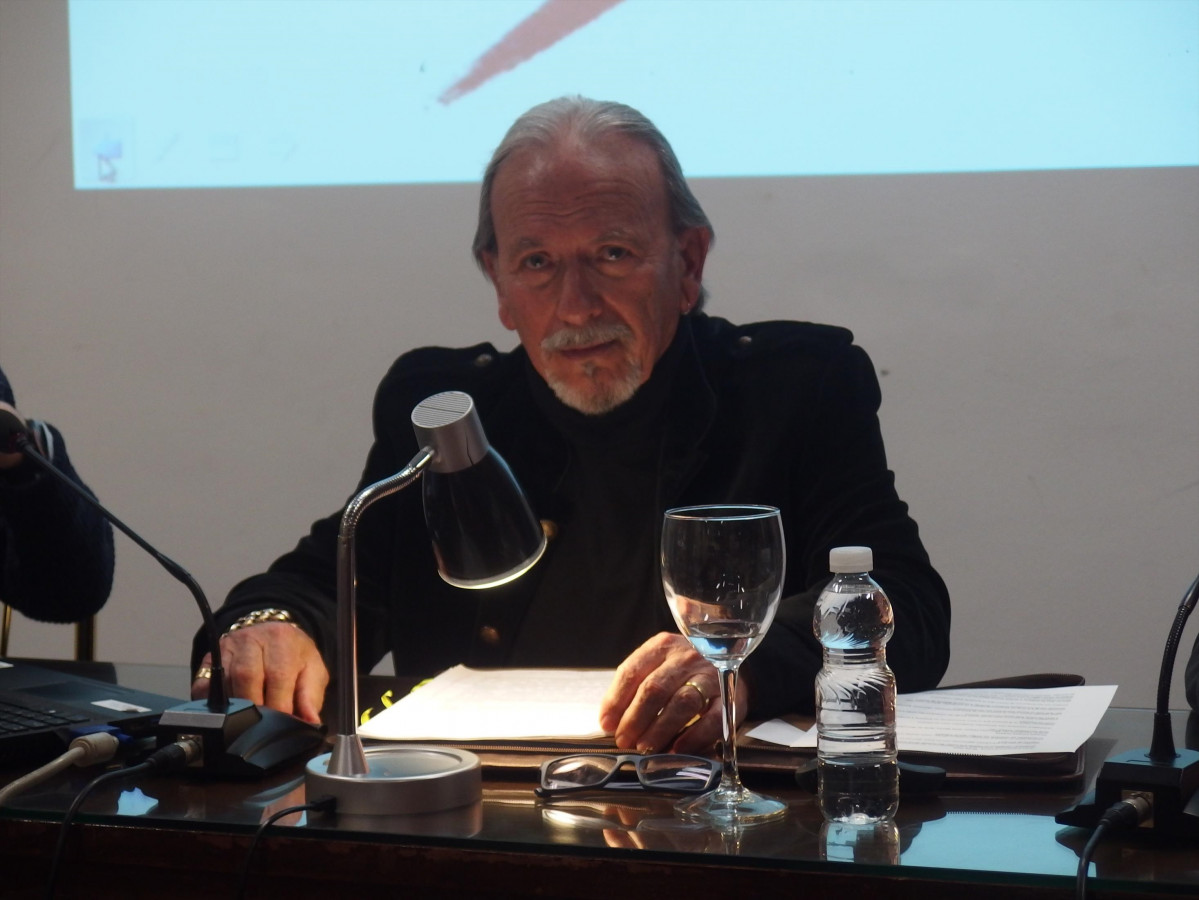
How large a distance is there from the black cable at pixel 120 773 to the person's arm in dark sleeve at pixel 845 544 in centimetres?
48

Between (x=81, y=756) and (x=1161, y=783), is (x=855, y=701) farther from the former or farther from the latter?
(x=81, y=756)

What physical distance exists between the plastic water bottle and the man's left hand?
115mm

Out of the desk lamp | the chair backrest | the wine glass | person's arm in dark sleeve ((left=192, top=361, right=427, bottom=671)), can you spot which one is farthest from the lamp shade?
the chair backrest

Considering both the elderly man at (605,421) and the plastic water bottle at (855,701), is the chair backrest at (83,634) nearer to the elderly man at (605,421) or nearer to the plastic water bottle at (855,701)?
the elderly man at (605,421)

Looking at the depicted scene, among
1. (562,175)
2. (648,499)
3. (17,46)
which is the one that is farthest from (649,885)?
(17,46)

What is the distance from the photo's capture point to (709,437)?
6.03 ft

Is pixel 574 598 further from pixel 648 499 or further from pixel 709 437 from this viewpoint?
pixel 709 437

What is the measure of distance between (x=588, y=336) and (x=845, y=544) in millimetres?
459

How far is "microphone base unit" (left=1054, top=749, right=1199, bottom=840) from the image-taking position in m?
0.80

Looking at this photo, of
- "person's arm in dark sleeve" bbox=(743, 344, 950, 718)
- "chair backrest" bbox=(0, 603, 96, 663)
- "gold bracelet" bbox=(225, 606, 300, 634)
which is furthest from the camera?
"chair backrest" bbox=(0, 603, 96, 663)

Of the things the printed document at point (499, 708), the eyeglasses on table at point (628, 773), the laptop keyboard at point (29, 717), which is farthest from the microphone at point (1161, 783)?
the laptop keyboard at point (29, 717)

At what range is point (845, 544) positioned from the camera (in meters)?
1.65

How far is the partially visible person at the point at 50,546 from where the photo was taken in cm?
176

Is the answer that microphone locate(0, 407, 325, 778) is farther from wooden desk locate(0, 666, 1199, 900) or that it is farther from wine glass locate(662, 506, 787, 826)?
wine glass locate(662, 506, 787, 826)
